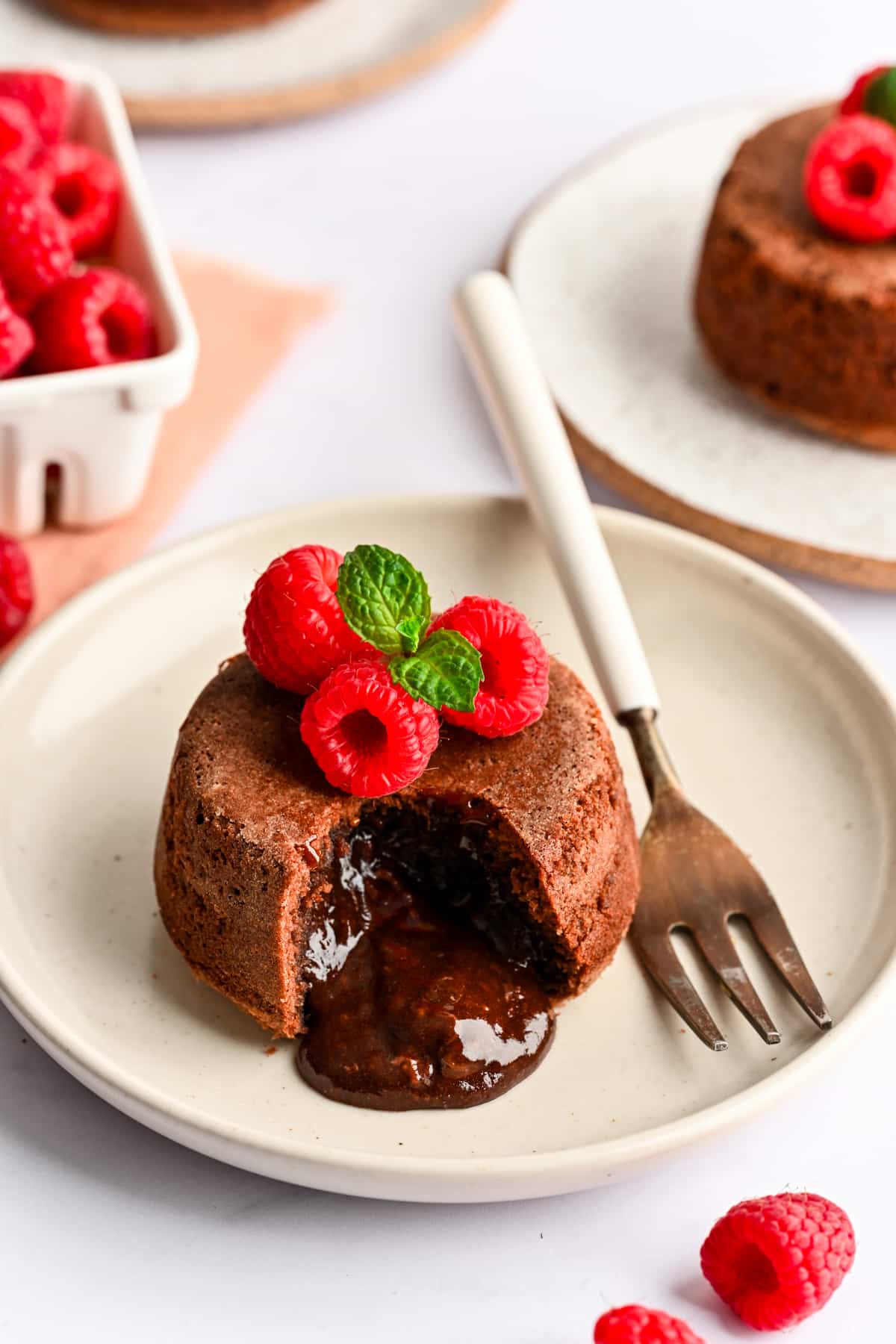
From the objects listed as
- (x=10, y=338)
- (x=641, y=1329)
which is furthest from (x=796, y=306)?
(x=641, y=1329)

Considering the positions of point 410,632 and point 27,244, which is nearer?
point 410,632

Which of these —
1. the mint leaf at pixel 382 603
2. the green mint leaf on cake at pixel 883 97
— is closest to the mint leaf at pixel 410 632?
the mint leaf at pixel 382 603

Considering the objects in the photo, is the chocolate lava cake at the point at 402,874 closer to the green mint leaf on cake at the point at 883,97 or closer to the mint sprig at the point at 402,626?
the mint sprig at the point at 402,626

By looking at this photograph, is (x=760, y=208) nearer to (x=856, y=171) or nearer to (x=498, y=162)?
(x=856, y=171)

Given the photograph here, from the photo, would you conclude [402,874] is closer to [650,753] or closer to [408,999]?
[408,999]

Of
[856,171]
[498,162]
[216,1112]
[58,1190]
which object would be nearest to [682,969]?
[216,1112]

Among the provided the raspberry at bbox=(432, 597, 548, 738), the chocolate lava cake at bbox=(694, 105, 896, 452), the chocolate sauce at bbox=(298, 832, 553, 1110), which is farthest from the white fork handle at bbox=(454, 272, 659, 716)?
the chocolate lava cake at bbox=(694, 105, 896, 452)
